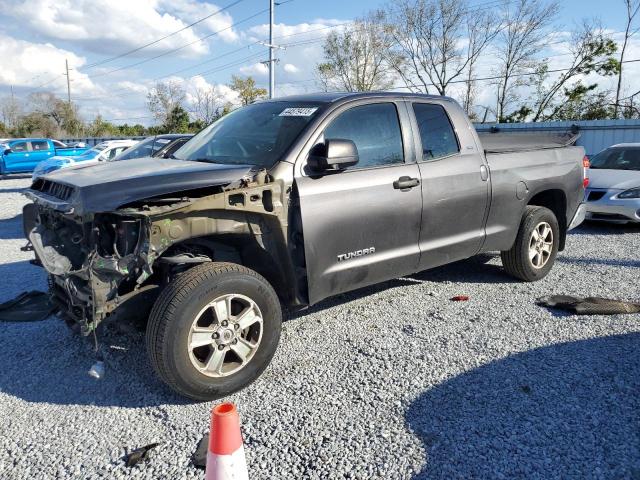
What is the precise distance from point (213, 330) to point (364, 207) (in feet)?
4.68

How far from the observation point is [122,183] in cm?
309

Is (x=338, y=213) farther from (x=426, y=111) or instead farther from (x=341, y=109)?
(x=426, y=111)

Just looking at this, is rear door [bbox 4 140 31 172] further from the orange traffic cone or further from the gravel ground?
the orange traffic cone

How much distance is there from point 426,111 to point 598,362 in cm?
242

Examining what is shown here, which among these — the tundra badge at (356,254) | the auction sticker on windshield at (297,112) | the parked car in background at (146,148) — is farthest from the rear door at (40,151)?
the tundra badge at (356,254)

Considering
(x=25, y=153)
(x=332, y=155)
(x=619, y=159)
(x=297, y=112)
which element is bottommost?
(x=25, y=153)

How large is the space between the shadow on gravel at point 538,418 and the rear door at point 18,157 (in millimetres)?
25866

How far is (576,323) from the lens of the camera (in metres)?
4.42

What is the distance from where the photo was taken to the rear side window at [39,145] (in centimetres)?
2527

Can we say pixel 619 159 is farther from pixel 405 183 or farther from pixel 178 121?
pixel 178 121

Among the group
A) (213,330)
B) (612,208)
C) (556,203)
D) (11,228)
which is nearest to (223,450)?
(213,330)

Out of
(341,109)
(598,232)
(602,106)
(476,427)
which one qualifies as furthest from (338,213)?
(602,106)

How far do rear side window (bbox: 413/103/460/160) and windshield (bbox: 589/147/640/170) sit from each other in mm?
6888

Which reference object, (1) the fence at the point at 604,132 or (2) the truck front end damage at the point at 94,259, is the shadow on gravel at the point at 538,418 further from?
(1) the fence at the point at 604,132
